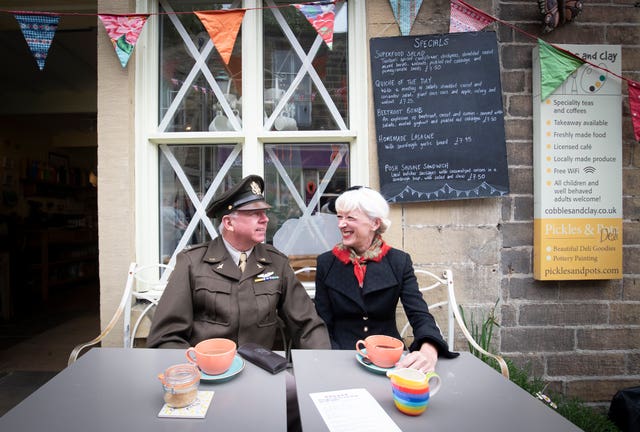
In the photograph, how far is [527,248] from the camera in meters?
2.68

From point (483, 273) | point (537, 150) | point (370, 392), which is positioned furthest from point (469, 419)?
point (537, 150)

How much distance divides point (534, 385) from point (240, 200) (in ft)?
7.84

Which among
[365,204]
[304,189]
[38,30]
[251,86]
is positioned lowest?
[365,204]

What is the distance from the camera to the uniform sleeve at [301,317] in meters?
1.97

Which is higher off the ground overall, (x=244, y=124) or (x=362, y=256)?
(x=244, y=124)

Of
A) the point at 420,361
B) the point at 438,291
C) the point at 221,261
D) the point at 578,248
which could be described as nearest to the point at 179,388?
the point at 420,361

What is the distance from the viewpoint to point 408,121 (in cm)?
261

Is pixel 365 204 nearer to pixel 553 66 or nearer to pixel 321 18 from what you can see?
pixel 321 18

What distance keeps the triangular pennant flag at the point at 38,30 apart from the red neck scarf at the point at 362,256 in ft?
7.52

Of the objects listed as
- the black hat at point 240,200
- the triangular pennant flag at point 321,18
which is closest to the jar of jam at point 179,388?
the black hat at point 240,200

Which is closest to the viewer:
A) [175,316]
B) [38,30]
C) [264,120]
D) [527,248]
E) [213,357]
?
[213,357]

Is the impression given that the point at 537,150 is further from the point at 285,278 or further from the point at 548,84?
the point at 285,278

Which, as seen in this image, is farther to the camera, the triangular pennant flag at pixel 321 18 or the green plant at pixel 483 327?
the green plant at pixel 483 327

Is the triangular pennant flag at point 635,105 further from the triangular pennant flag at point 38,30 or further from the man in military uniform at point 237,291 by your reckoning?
the triangular pennant flag at point 38,30
